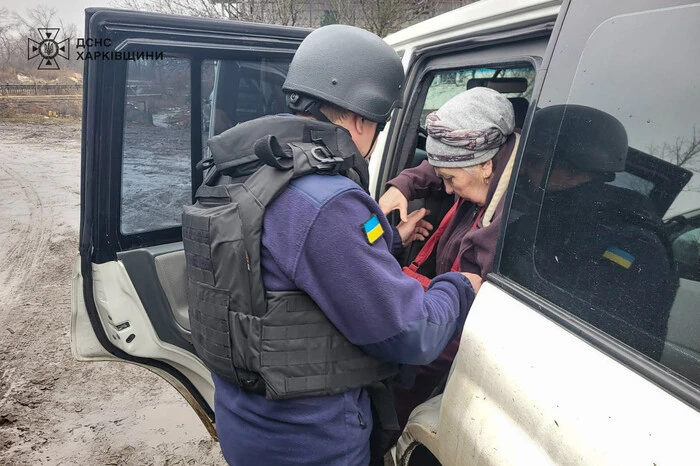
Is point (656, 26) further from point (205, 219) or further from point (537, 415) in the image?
point (205, 219)

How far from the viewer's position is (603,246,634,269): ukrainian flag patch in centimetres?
97

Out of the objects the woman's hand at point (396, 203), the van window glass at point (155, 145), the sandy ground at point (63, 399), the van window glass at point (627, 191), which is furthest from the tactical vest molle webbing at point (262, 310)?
the sandy ground at point (63, 399)

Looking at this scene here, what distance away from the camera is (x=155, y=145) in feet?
6.75

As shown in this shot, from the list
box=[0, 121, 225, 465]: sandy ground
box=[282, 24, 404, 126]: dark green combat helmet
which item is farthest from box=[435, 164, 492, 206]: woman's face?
box=[0, 121, 225, 465]: sandy ground

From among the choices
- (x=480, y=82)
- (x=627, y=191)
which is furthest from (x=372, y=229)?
(x=480, y=82)

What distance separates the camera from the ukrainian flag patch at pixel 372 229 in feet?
4.07

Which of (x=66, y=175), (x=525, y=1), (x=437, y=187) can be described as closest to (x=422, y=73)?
(x=437, y=187)

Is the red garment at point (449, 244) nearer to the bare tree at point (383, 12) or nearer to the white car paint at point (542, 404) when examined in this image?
the white car paint at point (542, 404)

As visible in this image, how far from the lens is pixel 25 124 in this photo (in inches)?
775

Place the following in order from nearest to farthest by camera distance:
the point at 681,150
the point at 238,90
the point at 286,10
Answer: the point at 681,150 → the point at 238,90 → the point at 286,10

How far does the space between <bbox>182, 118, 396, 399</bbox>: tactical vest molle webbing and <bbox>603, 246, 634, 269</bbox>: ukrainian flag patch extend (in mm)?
653

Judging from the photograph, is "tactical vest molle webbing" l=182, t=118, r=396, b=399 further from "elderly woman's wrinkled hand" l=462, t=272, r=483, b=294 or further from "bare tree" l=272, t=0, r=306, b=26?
"bare tree" l=272, t=0, r=306, b=26

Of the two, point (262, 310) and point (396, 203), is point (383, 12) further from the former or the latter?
point (262, 310)

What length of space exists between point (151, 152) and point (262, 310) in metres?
1.08
